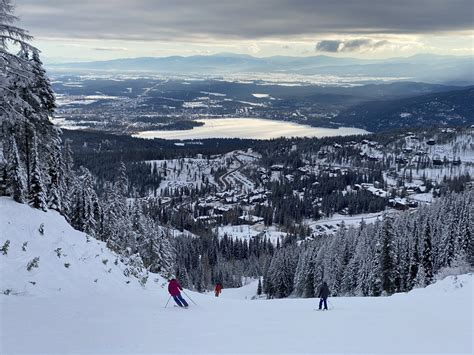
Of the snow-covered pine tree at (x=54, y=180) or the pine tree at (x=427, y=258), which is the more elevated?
the snow-covered pine tree at (x=54, y=180)

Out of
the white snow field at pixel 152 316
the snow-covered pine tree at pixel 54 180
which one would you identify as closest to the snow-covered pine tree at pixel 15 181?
the white snow field at pixel 152 316

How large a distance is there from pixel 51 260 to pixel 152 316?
5214mm

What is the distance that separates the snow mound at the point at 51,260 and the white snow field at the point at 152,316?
5 centimetres

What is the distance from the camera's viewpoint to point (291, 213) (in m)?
151

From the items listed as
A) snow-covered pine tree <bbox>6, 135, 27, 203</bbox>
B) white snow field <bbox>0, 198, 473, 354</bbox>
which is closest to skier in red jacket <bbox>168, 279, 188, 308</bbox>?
white snow field <bbox>0, 198, 473, 354</bbox>

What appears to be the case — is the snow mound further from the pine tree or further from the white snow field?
the pine tree

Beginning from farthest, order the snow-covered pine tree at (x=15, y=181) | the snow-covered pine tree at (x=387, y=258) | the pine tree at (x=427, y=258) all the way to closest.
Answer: the pine tree at (x=427, y=258)
the snow-covered pine tree at (x=387, y=258)
the snow-covered pine tree at (x=15, y=181)

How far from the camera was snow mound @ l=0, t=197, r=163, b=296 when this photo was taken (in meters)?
14.5

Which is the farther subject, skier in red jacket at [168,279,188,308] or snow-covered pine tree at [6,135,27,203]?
snow-covered pine tree at [6,135,27,203]

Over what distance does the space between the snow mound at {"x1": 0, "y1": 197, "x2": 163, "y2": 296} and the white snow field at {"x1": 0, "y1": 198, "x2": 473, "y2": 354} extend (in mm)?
51

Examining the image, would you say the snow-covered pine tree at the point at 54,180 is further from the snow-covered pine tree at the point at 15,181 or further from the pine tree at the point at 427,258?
the pine tree at the point at 427,258

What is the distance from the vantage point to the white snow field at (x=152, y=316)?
10688 millimetres

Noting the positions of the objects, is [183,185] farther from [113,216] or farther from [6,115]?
[6,115]

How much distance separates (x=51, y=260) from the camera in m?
16.3
